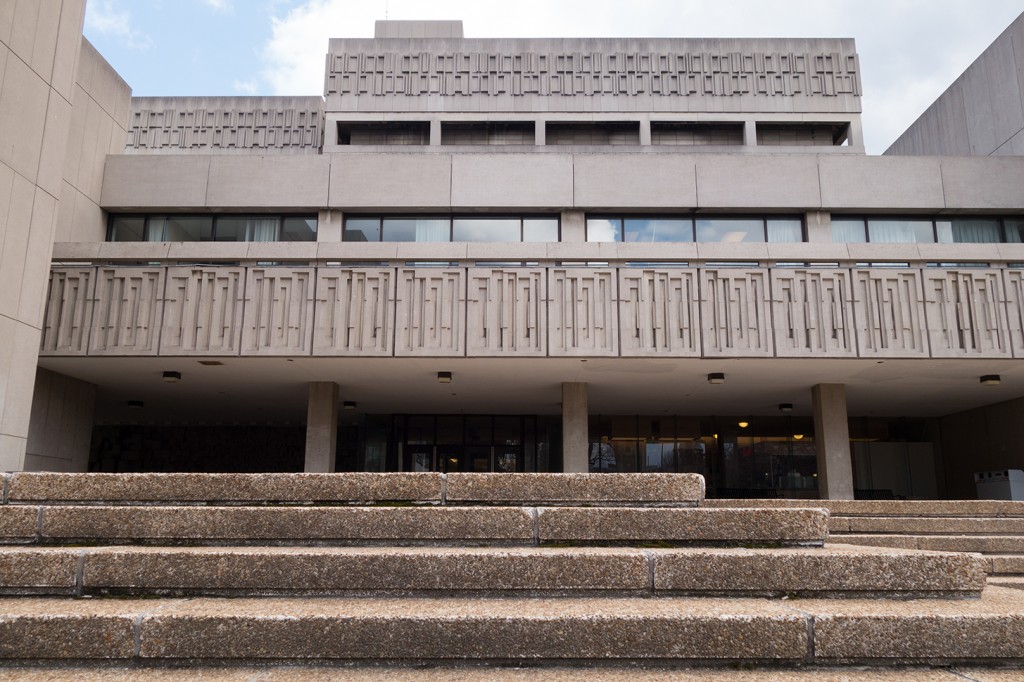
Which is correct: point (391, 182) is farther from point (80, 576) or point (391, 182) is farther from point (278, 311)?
point (80, 576)

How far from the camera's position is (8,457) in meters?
10.2

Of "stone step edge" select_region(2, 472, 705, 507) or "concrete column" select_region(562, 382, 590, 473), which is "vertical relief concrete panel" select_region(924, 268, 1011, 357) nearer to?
"concrete column" select_region(562, 382, 590, 473)

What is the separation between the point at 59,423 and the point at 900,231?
18.7 metres

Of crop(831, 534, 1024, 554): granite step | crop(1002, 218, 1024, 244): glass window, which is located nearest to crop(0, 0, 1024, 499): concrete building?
crop(1002, 218, 1024, 244): glass window

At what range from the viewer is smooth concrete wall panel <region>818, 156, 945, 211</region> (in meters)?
16.7

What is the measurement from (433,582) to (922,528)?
797 cm

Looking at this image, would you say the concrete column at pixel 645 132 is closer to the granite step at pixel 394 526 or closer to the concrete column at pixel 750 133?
the concrete column at pixel 750 133

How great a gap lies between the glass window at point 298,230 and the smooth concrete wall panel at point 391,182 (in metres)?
Answer: 0.75

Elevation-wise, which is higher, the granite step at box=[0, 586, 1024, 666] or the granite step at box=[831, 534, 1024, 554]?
the granite step at box=[831, 534, 1024, 554]

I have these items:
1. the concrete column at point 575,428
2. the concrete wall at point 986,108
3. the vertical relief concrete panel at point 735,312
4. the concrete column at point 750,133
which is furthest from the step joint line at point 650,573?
the concrete column at point 750,133

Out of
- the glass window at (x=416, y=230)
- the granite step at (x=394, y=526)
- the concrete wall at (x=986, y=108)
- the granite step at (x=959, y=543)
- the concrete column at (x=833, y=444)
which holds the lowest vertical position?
the granite step at (x=959, y=543)

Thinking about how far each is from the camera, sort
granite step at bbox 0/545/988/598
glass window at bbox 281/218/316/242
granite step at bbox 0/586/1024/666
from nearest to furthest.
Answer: granite step at bbox 0/586/1024/666, granite step at bbox 0/545/988/598, glass window at bbox 281/218/316/242

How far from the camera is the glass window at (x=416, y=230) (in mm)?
16938

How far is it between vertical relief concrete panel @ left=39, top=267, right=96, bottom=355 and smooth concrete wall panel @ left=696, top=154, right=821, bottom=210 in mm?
12545
